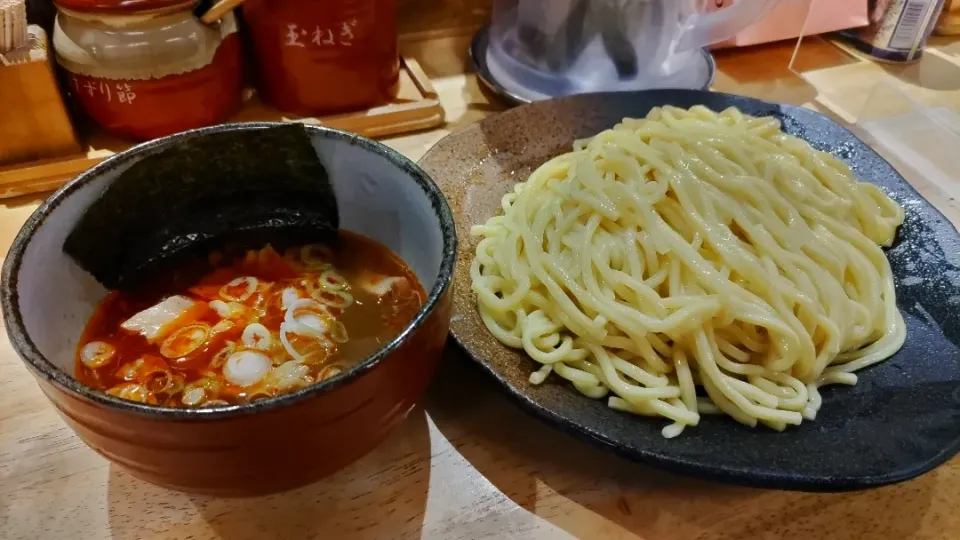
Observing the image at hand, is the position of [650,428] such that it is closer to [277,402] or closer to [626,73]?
[277,402]

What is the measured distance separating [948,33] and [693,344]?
142 cm

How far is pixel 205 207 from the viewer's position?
2.90 feet

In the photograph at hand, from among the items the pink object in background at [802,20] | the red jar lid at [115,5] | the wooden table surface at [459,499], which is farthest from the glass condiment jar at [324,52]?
the pink object in background at [802,20]

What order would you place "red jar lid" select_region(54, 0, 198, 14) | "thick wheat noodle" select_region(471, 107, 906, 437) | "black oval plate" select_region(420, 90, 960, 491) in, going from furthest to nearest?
"red jar lid" select_region(54, 0, 198, 14) < "thick wheat noodle" select_region(471, 107, 906, 437) < "black oval plate" select_region(420, 90, 960, 491)

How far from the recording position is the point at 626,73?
1.43m

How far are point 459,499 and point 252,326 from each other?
11.4 inches

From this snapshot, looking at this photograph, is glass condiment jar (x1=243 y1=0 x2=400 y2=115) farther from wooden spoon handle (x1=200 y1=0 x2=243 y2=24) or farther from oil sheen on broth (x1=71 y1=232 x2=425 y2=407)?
oil sheen on broth (x1=71 y1=232 x2=425 y2=407)

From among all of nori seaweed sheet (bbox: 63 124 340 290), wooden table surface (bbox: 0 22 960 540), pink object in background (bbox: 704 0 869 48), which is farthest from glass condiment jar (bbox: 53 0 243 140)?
pink object in background (bbox: 704 0 869 48)

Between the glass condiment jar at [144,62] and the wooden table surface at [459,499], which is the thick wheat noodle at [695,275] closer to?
the wooden table surface at [459,499]

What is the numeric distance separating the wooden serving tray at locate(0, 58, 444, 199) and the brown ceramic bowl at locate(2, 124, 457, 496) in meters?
0.51

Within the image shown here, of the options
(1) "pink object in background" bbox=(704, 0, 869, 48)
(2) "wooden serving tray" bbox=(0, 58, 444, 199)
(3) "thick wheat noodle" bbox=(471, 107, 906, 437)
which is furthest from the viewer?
(1) "pink object in background" bbox=(704, 0, 869, 48)

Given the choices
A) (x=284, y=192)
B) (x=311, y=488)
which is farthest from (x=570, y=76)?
(x=311, y=488)

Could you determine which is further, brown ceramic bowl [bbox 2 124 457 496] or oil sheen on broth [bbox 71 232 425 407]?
→ oil sheen on broth [bbox 71 232 425 407]

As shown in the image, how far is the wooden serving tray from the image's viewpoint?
3.88ft
